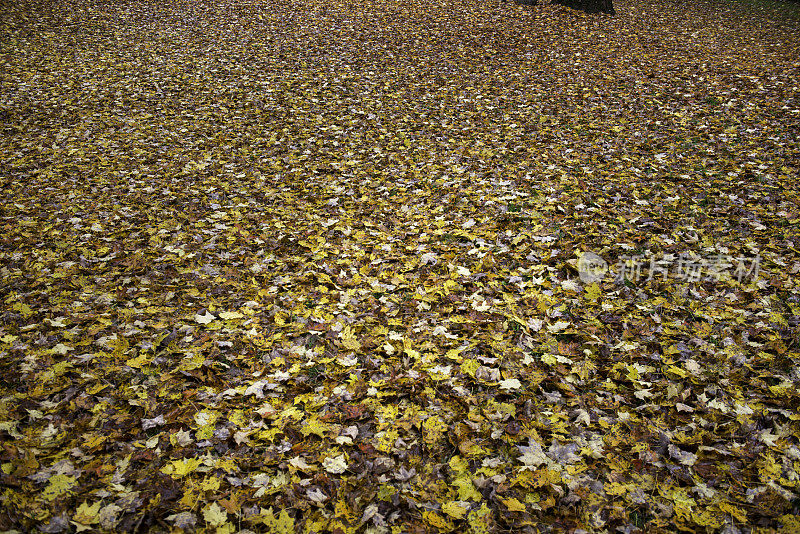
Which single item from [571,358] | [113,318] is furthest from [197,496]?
[571,358]

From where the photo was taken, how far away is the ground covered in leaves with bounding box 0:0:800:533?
2637mm

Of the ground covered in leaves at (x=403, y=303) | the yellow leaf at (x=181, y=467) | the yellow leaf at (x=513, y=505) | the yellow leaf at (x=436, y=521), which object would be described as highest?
the ground covered in leaves at (x=403, y=303)

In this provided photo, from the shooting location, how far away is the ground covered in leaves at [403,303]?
2.64 meters

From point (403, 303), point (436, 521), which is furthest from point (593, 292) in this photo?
point (436, 521)

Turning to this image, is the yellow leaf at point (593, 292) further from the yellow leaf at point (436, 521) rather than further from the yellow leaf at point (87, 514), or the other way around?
the yellow leaf at point (87, 514)

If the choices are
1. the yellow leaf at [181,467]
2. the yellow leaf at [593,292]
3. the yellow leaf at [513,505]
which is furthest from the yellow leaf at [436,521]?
the yellow leaf at [593,292]

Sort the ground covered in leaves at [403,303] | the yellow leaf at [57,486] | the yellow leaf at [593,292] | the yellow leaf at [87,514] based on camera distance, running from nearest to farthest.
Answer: the yellow leaf at [87,514] → the yellow leaf at [57,486] → the ground covered in leaves at [403,303] → the yellow leaf at [593,292]

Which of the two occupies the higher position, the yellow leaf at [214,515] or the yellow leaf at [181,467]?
the yellow leaf at [181,467]

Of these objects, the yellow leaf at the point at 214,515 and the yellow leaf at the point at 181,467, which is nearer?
the yellow leaf at the point at 214,515

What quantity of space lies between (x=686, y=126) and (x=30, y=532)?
850cm

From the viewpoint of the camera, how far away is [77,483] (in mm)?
2592

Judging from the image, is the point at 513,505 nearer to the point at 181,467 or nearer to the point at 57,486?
the point at 181,467

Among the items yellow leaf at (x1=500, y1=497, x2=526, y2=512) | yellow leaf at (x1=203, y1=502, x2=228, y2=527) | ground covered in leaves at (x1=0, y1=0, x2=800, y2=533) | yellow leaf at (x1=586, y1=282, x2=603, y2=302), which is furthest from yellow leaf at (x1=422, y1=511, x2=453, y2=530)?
yellow leaf at (x1=586, y1=282, x2=603, y2=302)

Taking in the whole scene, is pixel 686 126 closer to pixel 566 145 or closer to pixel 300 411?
pixel 566 145
